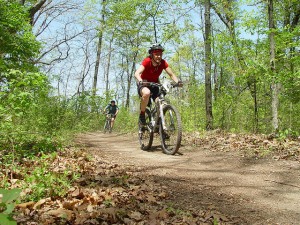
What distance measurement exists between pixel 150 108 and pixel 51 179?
4.69 metres

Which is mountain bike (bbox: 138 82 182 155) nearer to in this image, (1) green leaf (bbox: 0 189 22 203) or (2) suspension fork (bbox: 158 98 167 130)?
(2) suspension fork (bbox: 158 98 167 130)

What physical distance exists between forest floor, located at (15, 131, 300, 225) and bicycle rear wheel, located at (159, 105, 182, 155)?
0.34 meters

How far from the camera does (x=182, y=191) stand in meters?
3.93

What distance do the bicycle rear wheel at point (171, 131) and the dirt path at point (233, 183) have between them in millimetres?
311

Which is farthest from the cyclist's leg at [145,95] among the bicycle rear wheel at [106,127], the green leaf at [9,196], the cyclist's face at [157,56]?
the bicycle rear wheel at [106,127]

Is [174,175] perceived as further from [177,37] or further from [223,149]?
[177,37]

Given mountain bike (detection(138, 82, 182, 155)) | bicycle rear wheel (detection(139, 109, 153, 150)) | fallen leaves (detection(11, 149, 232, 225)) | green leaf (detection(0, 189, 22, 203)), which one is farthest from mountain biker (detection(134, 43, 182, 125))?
green leaf (detection(0, 189, 22, 203))

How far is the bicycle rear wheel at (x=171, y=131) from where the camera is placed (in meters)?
6.64

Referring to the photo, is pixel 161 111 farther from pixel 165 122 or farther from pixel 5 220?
pixel 5 220

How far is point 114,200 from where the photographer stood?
10.5ft

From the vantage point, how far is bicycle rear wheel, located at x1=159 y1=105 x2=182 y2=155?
6645 millimetres

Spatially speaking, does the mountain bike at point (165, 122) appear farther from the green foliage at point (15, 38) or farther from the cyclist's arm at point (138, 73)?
the green foliage at point (15, 38)

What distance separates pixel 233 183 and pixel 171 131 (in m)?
2.71

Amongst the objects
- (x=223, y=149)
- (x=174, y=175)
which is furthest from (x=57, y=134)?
(x=223, y=149)
